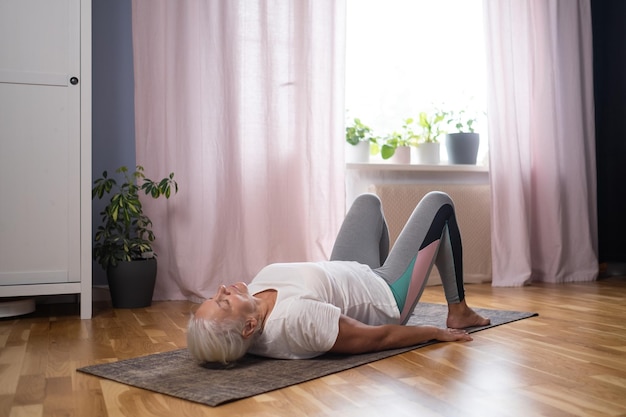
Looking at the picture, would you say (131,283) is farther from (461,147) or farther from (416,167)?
(461,147)

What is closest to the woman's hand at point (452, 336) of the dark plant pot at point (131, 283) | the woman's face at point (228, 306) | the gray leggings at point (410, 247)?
the gray leggings at point (410, 247)

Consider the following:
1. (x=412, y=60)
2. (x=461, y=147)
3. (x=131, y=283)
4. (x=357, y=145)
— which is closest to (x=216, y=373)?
(x=131, y=283)

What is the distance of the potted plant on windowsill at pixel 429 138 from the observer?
4.41m

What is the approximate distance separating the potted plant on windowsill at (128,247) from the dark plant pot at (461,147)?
1.86 m

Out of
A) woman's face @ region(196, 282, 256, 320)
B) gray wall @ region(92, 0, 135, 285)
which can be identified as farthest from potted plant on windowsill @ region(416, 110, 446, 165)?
woman's face @ region(196, 282, 256, 320)

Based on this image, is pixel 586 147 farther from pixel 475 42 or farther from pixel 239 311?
pixel 239 311

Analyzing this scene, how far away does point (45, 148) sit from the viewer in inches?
118

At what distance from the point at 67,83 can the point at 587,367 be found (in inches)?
91.5

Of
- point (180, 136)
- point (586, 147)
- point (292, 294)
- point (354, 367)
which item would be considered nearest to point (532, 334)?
point (354, 367)

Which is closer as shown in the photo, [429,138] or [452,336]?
[452,336]

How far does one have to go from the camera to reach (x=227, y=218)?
3627mm

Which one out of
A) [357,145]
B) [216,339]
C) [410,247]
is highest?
[357,145]

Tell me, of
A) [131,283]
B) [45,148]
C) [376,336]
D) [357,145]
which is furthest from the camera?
[357,145]

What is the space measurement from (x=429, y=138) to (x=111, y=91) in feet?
6.40
